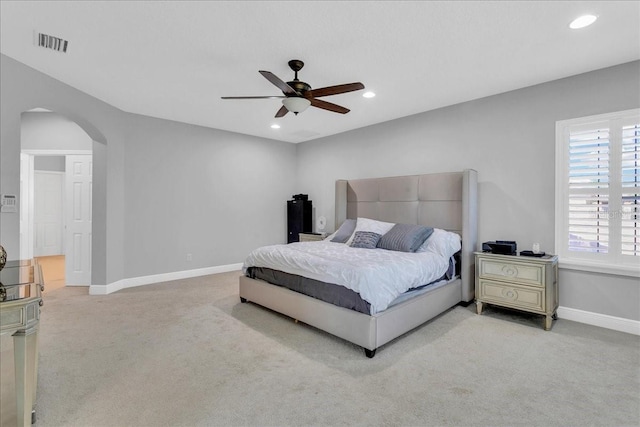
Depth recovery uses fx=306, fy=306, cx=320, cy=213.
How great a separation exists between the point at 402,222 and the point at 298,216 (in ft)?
7.59

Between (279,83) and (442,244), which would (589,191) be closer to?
(442,244)

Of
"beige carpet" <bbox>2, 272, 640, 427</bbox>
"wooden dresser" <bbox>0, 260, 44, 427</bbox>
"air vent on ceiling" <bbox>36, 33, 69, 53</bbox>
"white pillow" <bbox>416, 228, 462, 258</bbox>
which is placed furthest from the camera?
"white pillow" <bbox>416, 228, 462, 258</bbox>

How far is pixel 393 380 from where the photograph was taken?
7.34 feet

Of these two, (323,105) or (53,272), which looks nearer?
(323,105)

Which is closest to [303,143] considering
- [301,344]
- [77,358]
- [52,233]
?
[301,344]

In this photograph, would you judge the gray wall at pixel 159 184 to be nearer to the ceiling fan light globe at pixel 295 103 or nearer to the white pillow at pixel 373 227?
the white pillow at pixel 373 227

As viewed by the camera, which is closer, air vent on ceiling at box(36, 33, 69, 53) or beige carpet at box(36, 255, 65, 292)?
air vent on ceiling at box(36, 33, 69, 53)

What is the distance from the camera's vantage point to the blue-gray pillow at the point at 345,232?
481cm

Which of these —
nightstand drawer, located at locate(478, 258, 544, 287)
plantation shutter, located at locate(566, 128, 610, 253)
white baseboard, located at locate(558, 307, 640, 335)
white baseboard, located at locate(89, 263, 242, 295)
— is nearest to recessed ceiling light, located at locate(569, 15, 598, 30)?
plantation shutter, located at locate(566, 128, 610, 253)

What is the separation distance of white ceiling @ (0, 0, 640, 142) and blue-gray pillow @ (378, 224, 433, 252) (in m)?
1.75

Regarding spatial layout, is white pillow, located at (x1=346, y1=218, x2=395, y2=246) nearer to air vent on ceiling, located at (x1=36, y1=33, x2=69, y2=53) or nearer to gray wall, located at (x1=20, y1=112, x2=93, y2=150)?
air vent on ceiling, located at (x1=36, y1=33, x2=69, y2=53)

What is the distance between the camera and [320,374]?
2320 millimetres

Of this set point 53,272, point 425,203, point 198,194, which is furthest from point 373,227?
point 53,272

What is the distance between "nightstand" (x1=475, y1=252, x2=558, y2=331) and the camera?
3160mm
